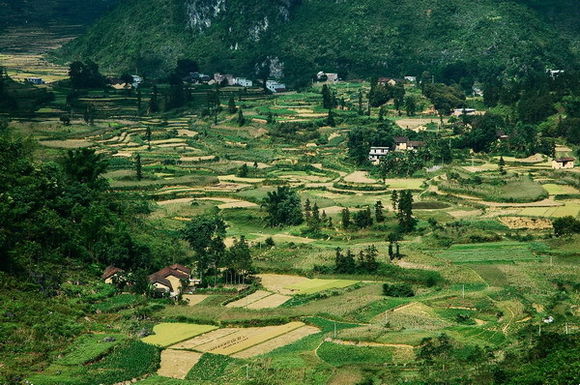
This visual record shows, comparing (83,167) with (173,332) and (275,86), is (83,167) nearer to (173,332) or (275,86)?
(173,332)

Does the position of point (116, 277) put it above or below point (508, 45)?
below

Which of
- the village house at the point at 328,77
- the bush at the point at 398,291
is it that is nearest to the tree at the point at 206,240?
the bush at the point at 398,291

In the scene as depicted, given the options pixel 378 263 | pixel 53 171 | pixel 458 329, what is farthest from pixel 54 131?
pixel 458 329

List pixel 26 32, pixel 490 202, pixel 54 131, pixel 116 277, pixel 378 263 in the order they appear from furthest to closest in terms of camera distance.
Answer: pixel 26 32
pixel 54 131
pixel 490 202
pixel 378 263
pixel 116 277

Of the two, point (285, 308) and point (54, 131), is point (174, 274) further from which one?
point (54, 131)

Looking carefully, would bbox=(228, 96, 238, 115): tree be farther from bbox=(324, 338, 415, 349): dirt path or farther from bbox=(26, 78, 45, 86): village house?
bbox=(324, 338, 415, 349): dirt path

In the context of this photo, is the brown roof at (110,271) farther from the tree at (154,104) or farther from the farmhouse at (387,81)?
the farmhouse at (387,81)

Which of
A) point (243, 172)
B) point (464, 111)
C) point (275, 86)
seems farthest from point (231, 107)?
point (243, 172)
